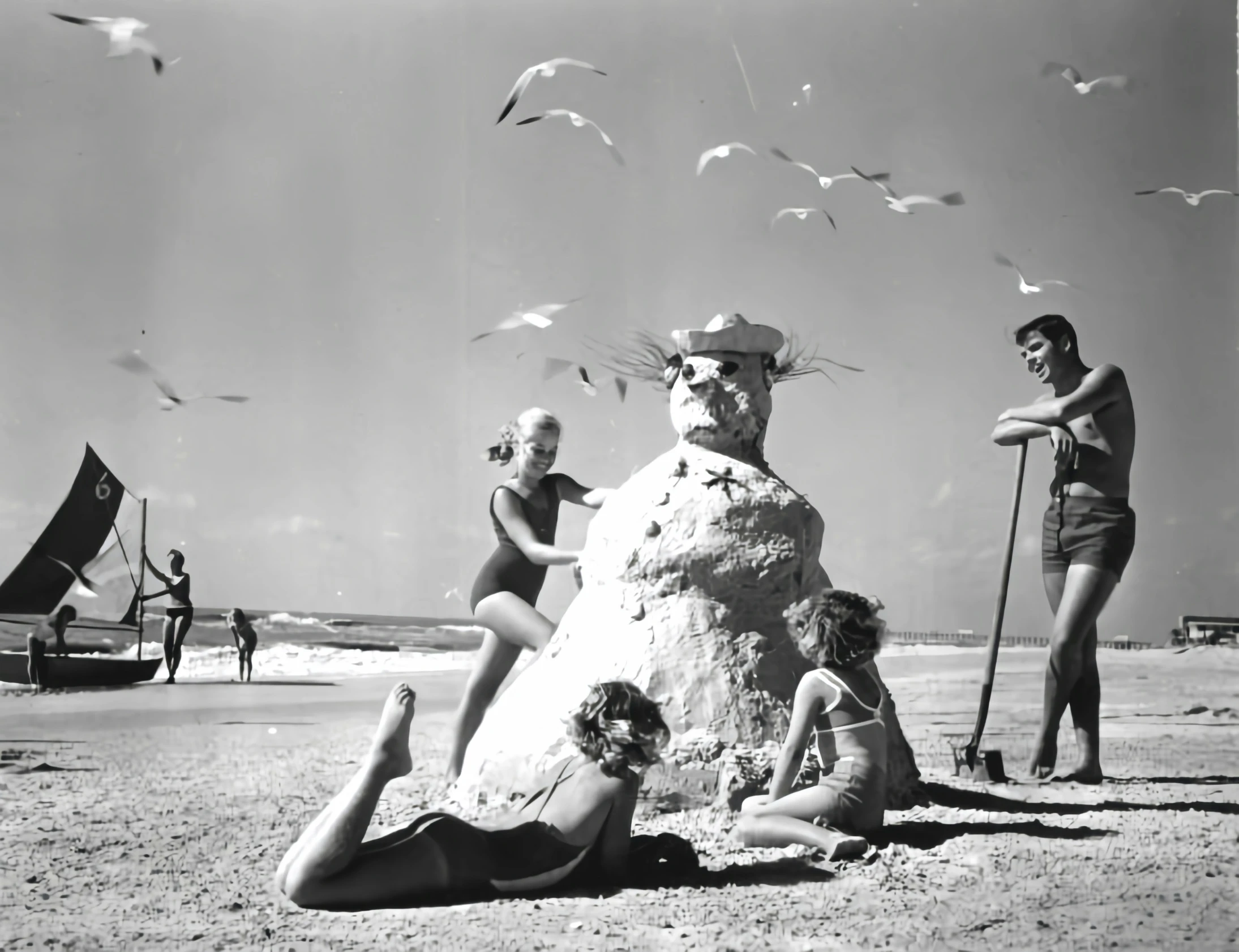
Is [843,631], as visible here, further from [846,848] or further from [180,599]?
[180,599]

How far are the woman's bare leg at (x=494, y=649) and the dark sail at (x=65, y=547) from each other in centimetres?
424

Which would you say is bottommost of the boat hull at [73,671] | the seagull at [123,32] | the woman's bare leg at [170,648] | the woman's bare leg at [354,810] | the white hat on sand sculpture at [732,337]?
the boat hull at [73,671]

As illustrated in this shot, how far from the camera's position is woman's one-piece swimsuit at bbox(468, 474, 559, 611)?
4289mm

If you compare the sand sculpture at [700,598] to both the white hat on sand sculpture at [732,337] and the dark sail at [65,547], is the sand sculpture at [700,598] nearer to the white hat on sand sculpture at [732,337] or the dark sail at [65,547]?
the white hat on sand sculpture at [732,337]

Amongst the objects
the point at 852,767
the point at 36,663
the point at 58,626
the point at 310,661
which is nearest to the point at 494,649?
the point at 852,767

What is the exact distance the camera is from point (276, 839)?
3.62 meters

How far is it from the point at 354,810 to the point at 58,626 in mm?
7707

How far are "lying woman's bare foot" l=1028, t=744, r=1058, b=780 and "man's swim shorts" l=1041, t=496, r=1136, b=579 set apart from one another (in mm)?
725

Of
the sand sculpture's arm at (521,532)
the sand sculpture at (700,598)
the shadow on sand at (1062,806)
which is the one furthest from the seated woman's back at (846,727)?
the sand sculpture's arm at (521,532)

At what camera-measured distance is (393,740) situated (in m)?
2.55

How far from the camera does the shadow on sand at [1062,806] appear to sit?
12.3ft

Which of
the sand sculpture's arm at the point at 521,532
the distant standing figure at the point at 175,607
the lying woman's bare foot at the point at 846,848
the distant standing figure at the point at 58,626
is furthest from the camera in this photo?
the distant standing figure at the point at 58,626

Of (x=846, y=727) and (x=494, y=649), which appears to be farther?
(x=494, y=649)

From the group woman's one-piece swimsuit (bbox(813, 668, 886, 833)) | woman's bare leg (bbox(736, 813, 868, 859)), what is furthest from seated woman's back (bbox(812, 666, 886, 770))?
woman's bare leg (bbox(736, 813, 868, 859))
